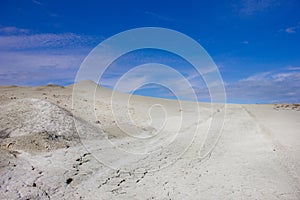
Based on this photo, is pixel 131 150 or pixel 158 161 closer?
pixel 158 161

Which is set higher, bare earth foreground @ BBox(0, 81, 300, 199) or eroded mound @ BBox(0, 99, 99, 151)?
eroded mound @ BBox(0, 99, 99, 151)

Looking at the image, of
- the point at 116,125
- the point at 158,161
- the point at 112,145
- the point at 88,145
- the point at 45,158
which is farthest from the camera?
the point at 116,125

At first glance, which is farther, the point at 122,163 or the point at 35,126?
the point at 35,126

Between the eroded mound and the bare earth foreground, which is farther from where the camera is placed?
the eroded mound

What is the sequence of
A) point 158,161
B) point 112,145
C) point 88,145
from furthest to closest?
1. point 112,145
2. point 88,145
3. point 158,161

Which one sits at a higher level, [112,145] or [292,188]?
[112,145]

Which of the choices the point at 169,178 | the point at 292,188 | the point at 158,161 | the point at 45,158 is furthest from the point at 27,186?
the point at 292,188

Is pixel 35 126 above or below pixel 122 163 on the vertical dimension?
above

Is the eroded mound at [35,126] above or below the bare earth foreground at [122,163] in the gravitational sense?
above

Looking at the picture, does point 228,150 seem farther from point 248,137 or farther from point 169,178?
point 169,178

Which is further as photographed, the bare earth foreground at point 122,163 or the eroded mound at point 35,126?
the eroded mound at point 35,126

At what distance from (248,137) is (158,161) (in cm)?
687

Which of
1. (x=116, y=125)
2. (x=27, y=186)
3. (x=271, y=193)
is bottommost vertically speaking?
(x=271, y=193)

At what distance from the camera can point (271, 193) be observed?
18.8 feet
